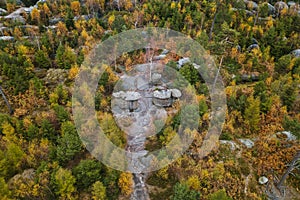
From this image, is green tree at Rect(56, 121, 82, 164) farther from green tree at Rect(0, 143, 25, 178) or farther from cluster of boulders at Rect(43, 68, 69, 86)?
cluster of boulders at Rect(43, 68, 69, 86)

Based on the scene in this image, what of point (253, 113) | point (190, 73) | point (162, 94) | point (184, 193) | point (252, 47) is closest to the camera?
point (184, 193)

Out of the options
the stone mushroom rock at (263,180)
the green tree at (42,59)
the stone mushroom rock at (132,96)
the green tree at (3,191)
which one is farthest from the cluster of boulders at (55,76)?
the stone mushroom rock at (263,180)

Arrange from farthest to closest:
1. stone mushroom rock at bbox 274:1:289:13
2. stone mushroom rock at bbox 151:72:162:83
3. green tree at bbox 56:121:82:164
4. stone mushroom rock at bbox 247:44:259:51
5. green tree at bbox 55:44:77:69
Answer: stone mushroom rock at bbox 274:1:289:13, stone mushroom rock at bbox 247:44:259:51, green tree at bbox 55:44:77:69, stone mushroom rock at bbox 151:72:162:83, green tree at bbox 56:121:82:164

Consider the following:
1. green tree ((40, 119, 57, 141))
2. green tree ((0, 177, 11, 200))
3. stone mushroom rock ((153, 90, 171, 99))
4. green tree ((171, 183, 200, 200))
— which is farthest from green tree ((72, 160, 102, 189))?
stone mushroom rock ((153, 90, 171, 99))

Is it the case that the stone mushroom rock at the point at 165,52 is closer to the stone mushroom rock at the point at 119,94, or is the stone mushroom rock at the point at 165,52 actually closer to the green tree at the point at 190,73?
the green tree at the point at 190,73

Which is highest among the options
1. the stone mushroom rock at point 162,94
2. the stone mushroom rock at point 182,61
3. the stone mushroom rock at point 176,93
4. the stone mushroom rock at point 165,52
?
the stone mushroom rock at point 182,61

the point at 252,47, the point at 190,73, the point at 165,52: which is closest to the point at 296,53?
the point at 252,47

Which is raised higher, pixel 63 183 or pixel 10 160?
pixel 63 183

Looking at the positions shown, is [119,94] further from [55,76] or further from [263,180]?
[263,180]

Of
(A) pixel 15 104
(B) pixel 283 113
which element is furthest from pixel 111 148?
(B) pixel 283 113

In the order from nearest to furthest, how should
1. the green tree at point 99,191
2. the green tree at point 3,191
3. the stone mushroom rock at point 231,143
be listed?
the green tree at point 3,191
the green tree at point 99,191
the stone mushroom rock at point 231,143
